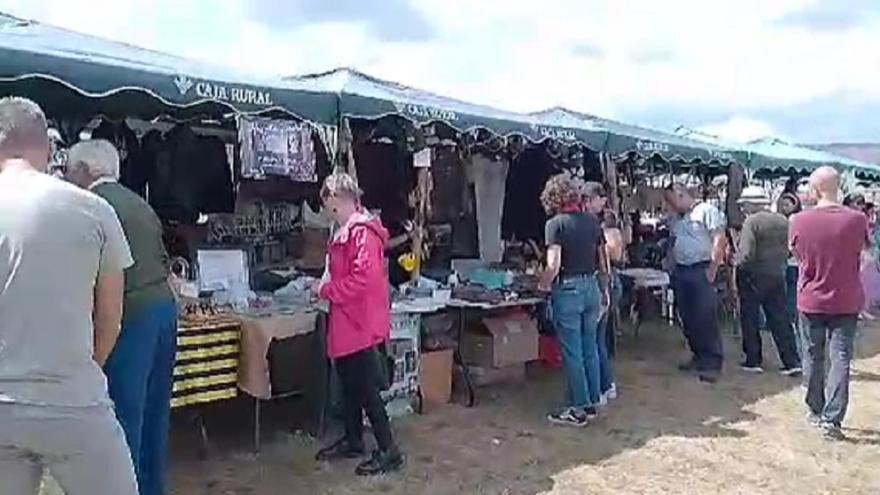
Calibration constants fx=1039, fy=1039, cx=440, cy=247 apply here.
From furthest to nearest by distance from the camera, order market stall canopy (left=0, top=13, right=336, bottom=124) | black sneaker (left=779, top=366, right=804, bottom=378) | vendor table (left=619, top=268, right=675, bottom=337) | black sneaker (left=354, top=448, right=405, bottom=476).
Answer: vendor table (left=619, top=268, right=675, bottom=337), black sneaker (left=779, top=366, right=804, bottom=378), black sneaker (left=354, top=448, right=405, bottom=476), market stall canopy (left=0, top=13, right=336, bottom=124)

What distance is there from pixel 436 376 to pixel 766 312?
3.06m

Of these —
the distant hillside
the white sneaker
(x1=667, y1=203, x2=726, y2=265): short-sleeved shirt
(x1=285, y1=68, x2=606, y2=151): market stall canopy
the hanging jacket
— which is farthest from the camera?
the distant hillside

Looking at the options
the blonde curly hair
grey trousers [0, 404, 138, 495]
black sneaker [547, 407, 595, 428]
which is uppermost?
the blonde curly hair

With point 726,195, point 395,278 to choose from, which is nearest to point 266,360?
point 395,278

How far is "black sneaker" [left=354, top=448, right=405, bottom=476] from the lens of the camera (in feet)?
16.6

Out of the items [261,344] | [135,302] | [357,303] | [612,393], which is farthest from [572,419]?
[135,302]

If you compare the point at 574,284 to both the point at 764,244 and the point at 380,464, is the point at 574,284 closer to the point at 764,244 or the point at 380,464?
the point at 380,464

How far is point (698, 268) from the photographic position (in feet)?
25.9

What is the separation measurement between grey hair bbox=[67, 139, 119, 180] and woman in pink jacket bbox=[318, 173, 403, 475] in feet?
4.45

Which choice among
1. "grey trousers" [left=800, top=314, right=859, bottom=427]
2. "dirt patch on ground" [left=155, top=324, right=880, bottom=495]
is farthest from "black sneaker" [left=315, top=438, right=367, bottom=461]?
"grey trousers" [left=800, top=314, right=859, bottom=427]

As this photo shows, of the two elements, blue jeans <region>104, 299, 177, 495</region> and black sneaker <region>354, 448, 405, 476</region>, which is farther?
black sneaker <region>354, 448, 405, 476</region>

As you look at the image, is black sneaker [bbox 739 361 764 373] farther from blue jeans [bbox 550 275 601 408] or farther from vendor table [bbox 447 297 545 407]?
blue jeans [bbox 550 275 601 408]

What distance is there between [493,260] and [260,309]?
385 cm

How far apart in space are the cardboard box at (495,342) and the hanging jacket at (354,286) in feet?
7.15
